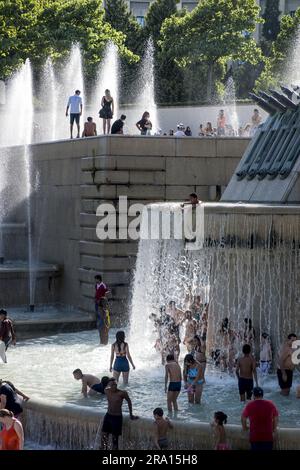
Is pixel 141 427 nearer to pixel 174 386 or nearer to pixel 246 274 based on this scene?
pixel 174 386

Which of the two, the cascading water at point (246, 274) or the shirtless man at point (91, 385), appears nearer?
the shirtless man at point (91, 385)

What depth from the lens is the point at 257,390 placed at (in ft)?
49.5

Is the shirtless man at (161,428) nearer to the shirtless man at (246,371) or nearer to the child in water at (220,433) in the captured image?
the child in water at (220,433)

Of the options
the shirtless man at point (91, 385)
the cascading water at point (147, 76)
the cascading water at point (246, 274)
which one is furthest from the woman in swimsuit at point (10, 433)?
the cascading water at point (147, 76)

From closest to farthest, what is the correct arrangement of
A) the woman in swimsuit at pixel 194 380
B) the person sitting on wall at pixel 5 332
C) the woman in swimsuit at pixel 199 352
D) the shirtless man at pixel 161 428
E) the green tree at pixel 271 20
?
1. the shirtless man at pixel 161 428
2. the woman in swimsuit at pixel 194 380
3. the woman in swimsuit at pixel 199 352
4. the person sitting on wall at pixel 5 332
5. the green tree at pixel 271 20

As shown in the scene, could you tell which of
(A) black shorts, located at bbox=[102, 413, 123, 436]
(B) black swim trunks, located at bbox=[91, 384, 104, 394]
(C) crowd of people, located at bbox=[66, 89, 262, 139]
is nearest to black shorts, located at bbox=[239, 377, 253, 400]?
(B) black swim trunks, located at bbox=[91, 384, 104, 394]

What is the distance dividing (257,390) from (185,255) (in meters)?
7.83

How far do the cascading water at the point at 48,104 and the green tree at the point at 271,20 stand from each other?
95.9 feet

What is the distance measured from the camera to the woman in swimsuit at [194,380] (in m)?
18.5

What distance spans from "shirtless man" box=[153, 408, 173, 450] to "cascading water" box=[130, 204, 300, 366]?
4302 millimetres

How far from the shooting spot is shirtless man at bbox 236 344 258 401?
18344 millimetres

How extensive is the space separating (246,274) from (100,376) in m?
2.95

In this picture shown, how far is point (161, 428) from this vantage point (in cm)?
1625
